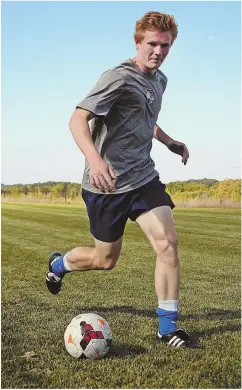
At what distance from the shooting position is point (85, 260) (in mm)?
5457

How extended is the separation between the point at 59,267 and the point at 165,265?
151cm

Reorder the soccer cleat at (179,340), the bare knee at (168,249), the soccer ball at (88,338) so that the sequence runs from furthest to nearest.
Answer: the bare knee at (168,249)
the soccer cleat at (179,340)
the soccer ball at (88,338)

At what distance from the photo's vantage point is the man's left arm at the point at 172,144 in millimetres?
5393

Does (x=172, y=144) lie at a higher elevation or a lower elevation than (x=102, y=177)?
higher

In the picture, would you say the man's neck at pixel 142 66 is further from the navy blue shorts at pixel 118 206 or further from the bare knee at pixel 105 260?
the bare knee at pixel 105 260

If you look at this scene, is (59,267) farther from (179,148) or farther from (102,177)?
(102,177)

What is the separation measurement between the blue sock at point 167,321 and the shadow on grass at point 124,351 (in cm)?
29

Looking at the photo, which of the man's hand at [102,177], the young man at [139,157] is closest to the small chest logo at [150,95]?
the young man at [139,157]

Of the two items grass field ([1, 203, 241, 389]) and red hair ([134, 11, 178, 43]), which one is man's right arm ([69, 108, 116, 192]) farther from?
grass field ([1, 203, 241, 389])

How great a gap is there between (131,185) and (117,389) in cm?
163

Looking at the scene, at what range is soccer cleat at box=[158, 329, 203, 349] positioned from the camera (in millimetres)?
4652

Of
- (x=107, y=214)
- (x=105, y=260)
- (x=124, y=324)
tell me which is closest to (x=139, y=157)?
(x=107, y=214)

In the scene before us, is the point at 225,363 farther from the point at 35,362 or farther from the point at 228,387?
the point at 35,362

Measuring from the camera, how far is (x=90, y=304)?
6.70 meters
